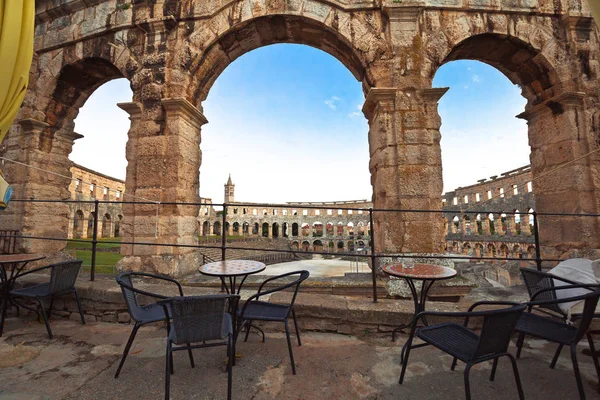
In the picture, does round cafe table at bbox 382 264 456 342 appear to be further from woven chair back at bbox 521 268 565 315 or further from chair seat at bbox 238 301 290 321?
chair seat at bbox 238 301 290 321

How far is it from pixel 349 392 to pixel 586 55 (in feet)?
20.2

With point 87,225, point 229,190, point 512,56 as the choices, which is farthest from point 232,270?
point 229,190

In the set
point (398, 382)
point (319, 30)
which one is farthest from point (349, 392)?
point (319, 30)

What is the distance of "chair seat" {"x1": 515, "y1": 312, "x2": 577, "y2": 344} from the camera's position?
150 cm

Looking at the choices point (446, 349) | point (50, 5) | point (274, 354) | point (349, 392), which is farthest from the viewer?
point (50, 5)

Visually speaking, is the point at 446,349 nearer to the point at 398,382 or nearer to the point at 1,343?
the point at 398,382

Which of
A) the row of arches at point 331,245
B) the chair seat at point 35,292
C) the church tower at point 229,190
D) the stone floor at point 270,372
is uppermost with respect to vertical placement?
the church tower at point 229,190

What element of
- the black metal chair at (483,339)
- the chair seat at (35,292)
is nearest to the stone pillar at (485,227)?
the black metal chair at (483,339)

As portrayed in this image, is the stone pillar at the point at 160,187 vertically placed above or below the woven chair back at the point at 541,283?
above

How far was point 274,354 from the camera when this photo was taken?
1925 mm

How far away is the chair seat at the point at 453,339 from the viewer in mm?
1351

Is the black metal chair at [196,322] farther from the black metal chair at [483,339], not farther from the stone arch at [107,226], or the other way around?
the stone arch at [107,226]

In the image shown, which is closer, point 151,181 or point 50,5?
point 151,181

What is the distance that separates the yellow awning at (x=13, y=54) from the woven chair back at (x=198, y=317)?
1.72 metres
